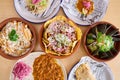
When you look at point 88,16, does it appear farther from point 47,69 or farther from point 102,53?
point 47,69

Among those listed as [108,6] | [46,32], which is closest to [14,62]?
[46,32]

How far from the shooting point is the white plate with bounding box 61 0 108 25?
4.36ft

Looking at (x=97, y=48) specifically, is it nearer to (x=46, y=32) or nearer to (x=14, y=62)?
(x=46, y=32)

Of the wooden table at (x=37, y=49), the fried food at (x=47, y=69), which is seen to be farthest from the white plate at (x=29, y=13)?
the fried food at (x=47, y=69)

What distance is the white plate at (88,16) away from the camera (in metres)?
1.33

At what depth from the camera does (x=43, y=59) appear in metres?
1.30

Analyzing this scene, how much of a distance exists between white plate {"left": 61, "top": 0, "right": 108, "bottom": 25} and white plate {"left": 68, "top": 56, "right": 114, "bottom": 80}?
0.55 ft

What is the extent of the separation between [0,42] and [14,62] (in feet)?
0.35

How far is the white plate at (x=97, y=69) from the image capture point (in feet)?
4.29

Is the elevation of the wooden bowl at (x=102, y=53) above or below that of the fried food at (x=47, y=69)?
above

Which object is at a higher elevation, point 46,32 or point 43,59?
point 46,32

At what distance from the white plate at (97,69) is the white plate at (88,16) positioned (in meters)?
0.17

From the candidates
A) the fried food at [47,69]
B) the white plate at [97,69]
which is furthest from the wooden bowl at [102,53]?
the fried food at [47,69]

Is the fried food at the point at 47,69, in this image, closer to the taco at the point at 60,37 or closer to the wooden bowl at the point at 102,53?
the taco at the point at 60,37
